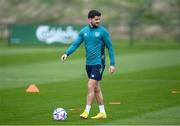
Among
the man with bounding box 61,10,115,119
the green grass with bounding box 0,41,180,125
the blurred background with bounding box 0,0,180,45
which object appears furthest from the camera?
the blurred background with bounding box 0,0,180,45

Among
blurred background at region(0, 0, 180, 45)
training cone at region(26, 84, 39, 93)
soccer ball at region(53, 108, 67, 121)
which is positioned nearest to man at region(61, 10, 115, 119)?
soccer ball at region(53, 108, 67, 121)

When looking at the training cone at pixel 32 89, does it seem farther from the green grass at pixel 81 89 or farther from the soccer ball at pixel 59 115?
the soccer ball at pixel 59 115

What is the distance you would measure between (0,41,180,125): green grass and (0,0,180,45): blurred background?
20.3 meters

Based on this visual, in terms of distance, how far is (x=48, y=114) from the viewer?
15.5 meters

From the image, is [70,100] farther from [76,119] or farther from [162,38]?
[162,38]

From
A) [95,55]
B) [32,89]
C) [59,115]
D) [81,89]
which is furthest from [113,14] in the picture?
[59,115]

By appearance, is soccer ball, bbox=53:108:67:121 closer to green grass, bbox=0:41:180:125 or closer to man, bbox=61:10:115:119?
green grass, bbox=0:41:180:125

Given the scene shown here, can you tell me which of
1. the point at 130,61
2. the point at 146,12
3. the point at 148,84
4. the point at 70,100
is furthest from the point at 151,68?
the point at 146,12

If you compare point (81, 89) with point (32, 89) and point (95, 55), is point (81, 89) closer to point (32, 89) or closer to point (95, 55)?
point (32, 89)

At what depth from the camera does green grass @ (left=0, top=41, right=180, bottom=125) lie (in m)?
15.0

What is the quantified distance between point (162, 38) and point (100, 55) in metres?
42.0

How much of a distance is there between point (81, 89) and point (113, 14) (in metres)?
→ 40.1

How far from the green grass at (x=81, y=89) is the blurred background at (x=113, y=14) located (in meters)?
20.3

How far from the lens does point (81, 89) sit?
68.8ft
